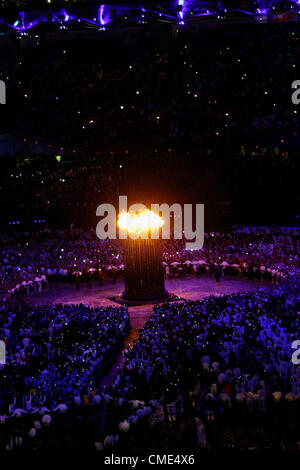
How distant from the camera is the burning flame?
23156 mm

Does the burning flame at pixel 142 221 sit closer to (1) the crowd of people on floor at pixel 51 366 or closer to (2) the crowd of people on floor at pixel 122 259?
(2) the crowd of people on floor at pixel 122 259

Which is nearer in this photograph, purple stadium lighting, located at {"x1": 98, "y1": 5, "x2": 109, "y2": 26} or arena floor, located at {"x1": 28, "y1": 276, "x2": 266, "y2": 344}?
arena floor, located at {"x1": 28, "y1": 276, "x2": 266, "y2": 344}

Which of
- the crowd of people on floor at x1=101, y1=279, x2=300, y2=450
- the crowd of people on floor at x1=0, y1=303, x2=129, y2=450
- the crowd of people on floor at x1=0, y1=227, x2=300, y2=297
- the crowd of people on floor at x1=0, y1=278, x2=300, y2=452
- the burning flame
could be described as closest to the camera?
the crowd of people on floor at x1=101, y1=279, x2=300, y2=450

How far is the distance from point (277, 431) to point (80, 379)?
498cm

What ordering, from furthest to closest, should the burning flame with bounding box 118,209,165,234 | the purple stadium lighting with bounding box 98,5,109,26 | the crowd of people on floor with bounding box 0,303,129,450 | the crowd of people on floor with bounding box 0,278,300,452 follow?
the purple stadium lighting with bounding box 98,5,109,26, the burning flame with bounding box 118,209,165,234, the crowd of people on floor with bounding box 0,303,129,450, the crowd of people on floor with bounding box 0,278,300,452

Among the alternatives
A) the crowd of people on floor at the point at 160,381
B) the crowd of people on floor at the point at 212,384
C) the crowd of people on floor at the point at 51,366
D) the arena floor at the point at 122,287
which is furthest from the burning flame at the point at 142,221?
the crowd of people on floor at the point at 212,384

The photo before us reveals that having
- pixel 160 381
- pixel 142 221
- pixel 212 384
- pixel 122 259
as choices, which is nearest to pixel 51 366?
pixel 160 381

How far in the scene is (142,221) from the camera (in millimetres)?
23234

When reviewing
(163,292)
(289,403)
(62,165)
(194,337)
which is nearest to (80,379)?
(194,337)

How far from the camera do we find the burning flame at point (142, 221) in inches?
912

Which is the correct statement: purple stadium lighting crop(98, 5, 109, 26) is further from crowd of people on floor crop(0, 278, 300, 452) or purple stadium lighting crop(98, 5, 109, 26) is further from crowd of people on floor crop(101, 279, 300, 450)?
crowd of people on floor crop(101, 279, 300, 450)

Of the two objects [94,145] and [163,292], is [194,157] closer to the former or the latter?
[94,145]

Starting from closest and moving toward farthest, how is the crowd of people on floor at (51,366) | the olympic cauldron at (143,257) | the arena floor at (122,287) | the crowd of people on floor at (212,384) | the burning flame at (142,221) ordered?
the crowd of people on floor at (212,384), the crowd of people on floor at (51,366), the burning flame at (142,221), the olympic cauldron at (143,257), the arena floor at (122,287)

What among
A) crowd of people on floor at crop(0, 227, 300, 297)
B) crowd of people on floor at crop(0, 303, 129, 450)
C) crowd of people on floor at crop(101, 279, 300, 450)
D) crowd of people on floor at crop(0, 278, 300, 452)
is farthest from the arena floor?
crowd of people on floor at crop(101, 279, 300, 450)
